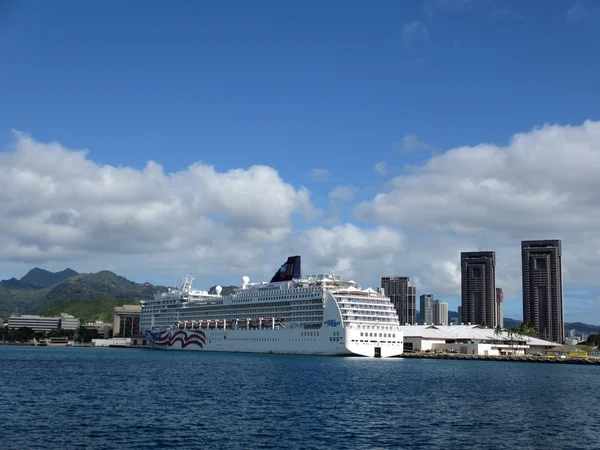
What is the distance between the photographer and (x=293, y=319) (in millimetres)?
121688

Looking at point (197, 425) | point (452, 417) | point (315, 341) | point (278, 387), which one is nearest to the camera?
point (197, 425)

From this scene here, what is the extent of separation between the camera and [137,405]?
44250 millimetres

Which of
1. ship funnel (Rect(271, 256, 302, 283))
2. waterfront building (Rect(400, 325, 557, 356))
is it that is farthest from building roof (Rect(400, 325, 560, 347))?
ship funnel (Rect(271, 256, 302, 283))

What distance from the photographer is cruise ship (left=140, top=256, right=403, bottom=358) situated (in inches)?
4392

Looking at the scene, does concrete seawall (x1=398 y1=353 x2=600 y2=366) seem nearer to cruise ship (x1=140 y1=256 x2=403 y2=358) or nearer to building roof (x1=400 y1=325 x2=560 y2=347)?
building roof (x1=400 y1=325 x2=560 y2=347)

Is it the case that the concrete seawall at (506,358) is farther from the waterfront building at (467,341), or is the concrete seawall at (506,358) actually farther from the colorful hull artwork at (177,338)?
the colorful hull artwork at (177,338)

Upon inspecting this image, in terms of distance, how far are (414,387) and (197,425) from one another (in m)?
30.1

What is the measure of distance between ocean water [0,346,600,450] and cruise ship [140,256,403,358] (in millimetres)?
41758

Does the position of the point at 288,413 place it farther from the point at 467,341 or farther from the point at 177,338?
the point at 467,341

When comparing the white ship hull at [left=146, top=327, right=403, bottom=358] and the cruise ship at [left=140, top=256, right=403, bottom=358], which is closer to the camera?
the white ship hull at [left=146, top=327, right=403, bottom=358]

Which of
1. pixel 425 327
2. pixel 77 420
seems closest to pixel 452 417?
pixel 77 420

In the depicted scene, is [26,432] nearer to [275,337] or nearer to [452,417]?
[452,417]

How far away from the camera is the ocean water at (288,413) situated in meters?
33.3

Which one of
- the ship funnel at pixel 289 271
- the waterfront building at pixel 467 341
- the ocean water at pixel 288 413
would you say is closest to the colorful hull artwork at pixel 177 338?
the ship funnel at pixel 289 271
